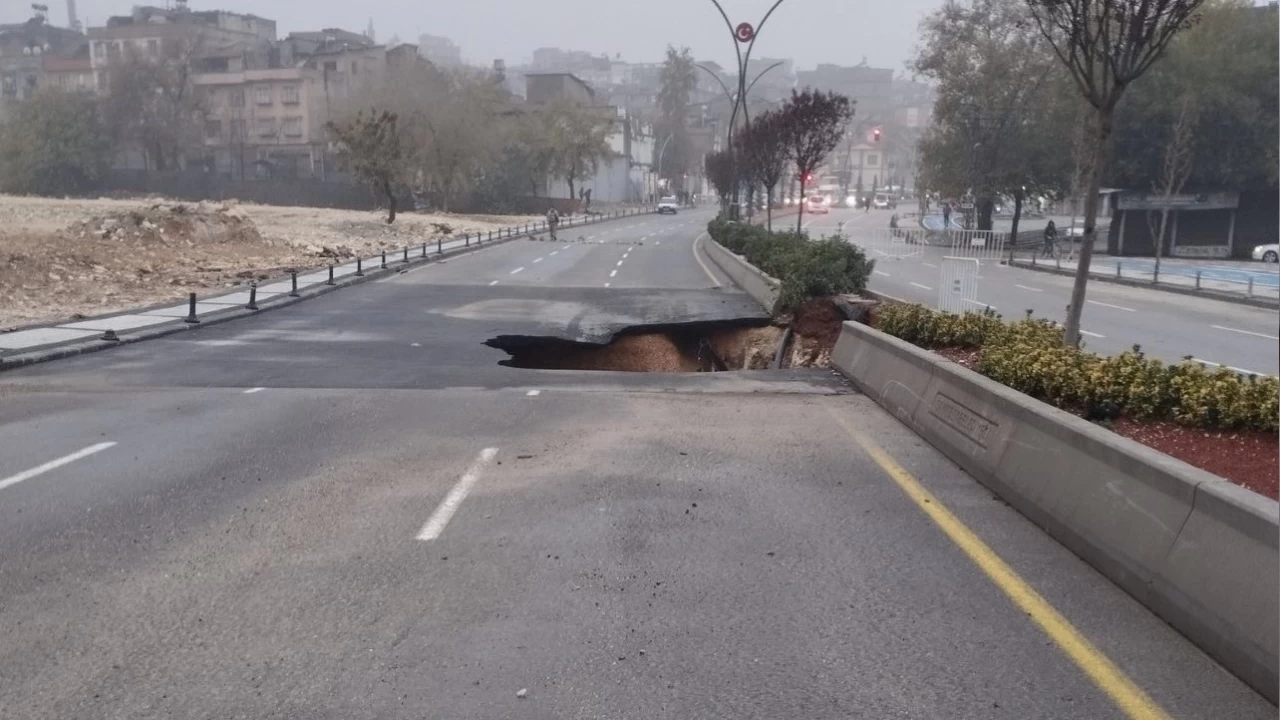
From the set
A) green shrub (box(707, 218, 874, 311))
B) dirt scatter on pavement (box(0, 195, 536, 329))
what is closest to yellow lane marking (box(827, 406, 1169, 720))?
green shrub (box(707, 218, 874, 311))

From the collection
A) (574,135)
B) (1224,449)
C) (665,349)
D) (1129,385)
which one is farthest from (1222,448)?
(574,135)

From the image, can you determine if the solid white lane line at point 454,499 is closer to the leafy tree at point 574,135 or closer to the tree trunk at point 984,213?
the tree trunk at point 984,213

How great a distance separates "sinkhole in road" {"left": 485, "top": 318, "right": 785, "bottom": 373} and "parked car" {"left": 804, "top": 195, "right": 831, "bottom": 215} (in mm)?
81791

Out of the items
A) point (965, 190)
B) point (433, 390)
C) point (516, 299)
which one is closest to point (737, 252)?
point (516, 299)

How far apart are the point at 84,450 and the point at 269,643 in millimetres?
5965

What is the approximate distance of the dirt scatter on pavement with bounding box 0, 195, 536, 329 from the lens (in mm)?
27344

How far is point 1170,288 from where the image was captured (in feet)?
110

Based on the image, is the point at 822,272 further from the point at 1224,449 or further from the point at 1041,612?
the point at 1041,612

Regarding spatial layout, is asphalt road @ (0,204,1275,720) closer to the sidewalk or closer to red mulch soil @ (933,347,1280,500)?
red mulch soil @ (933,347,1280,500)

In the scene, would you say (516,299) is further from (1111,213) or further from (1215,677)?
(1111,213)

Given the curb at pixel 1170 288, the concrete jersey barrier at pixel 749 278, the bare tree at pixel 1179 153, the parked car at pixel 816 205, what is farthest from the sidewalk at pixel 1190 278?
the parked car at pixel 816 205

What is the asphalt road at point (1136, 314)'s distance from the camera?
63.6ft

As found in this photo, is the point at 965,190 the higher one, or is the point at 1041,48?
the point at 1041,48

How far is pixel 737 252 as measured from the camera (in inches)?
1495
